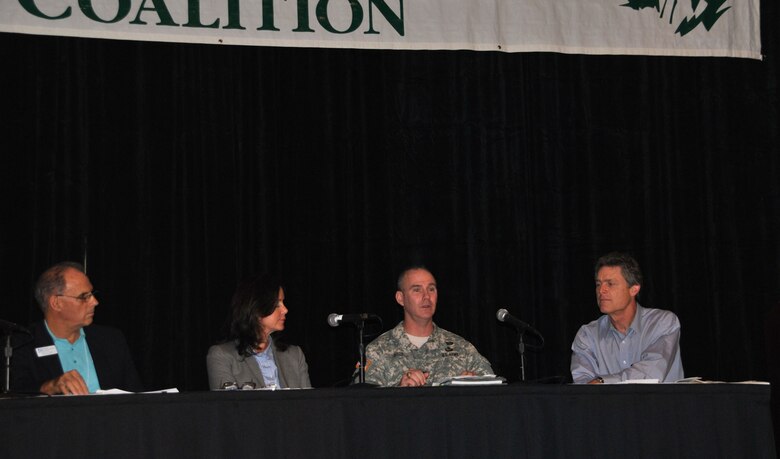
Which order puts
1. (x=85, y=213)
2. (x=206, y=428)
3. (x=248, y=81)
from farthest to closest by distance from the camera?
1. (x=248, y=81)
2. (x=85, y=213)
3. (x=206, y=428)

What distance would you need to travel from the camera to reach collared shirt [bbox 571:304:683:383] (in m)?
4.66

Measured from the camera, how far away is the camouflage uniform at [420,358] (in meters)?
4.91

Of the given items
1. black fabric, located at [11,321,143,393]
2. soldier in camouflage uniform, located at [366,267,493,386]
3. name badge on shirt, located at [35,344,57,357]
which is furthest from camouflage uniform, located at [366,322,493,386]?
name badge on shirt, located at [35,344,57,357]

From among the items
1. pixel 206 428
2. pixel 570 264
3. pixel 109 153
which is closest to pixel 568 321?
pixel 570 264

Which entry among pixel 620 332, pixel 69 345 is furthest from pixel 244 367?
pixel 620 332

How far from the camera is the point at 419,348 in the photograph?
199 inches

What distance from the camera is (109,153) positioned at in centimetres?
531

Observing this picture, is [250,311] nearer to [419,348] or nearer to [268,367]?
[268,367]

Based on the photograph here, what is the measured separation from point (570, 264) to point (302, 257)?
5.01ft

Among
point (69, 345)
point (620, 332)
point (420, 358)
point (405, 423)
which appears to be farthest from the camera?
point (420, 358)

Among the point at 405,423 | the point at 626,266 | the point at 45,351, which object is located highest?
the point at 626,266

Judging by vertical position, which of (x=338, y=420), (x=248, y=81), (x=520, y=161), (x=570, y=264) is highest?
(x=248, y=81)

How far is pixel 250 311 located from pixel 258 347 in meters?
0.16

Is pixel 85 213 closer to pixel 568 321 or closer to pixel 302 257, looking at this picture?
pixel 302 257
